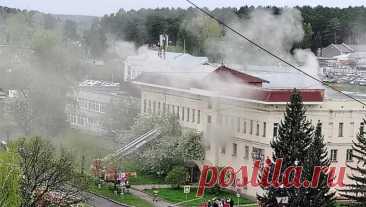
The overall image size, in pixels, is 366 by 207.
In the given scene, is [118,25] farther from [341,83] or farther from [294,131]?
[294,131]

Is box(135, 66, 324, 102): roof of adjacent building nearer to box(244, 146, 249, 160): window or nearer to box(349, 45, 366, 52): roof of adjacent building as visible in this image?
box(244, 146, 249, 160): window

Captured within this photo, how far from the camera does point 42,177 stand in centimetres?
1720

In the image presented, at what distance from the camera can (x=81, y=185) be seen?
59.1 ft

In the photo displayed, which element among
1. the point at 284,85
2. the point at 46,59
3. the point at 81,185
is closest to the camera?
the point at 81,185

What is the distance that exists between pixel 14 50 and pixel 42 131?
31.5 feet

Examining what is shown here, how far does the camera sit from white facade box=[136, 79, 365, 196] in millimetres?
23953

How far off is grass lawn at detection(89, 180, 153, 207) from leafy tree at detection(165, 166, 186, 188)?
1710mm

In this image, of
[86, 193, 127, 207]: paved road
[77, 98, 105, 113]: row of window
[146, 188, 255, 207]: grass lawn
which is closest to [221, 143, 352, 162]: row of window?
[146, 188, 255, 207]: grass lawn

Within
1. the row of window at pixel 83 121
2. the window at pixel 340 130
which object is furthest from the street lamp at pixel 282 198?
the row of window at pixel 83 121

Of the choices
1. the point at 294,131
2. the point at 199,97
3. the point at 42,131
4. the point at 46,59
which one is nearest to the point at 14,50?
the point at 46,59

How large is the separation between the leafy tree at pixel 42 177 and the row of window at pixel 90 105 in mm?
16671

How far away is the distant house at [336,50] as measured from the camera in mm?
55719

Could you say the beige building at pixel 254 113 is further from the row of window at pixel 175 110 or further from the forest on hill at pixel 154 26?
the forest on hill at pixel 154 26

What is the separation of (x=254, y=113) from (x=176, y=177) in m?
3.17
